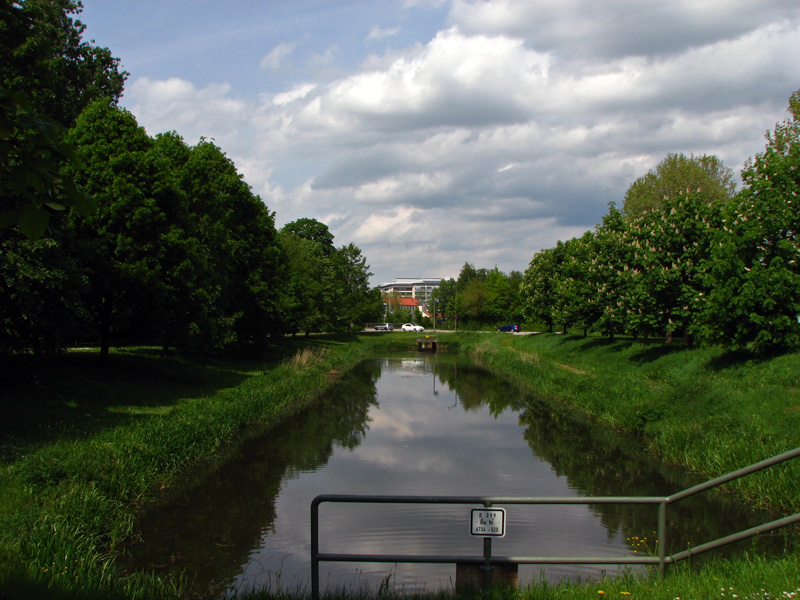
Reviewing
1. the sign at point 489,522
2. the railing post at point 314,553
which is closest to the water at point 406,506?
the railing post at point 314,553

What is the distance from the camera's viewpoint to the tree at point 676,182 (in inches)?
1705

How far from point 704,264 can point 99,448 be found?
67.3ft

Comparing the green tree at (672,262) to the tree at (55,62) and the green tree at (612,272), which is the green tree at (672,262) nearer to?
the green tree at (612,272)

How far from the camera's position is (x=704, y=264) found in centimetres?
2320

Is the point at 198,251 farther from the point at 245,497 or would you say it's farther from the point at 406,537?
the point at 406,537

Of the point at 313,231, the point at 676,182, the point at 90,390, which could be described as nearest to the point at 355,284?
the point at 313,231

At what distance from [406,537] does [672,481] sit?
662cm

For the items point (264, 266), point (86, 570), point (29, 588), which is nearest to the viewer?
point (29, 588)

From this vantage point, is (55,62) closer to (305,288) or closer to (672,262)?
(672,262)

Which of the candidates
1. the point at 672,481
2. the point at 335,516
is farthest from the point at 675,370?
the point at 335,516

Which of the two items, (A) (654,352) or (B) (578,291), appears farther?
(B) (578,291)

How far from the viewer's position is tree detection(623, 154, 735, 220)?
4331 centimetres

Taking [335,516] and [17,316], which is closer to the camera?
[335,516]

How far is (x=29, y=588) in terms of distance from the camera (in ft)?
18.7
